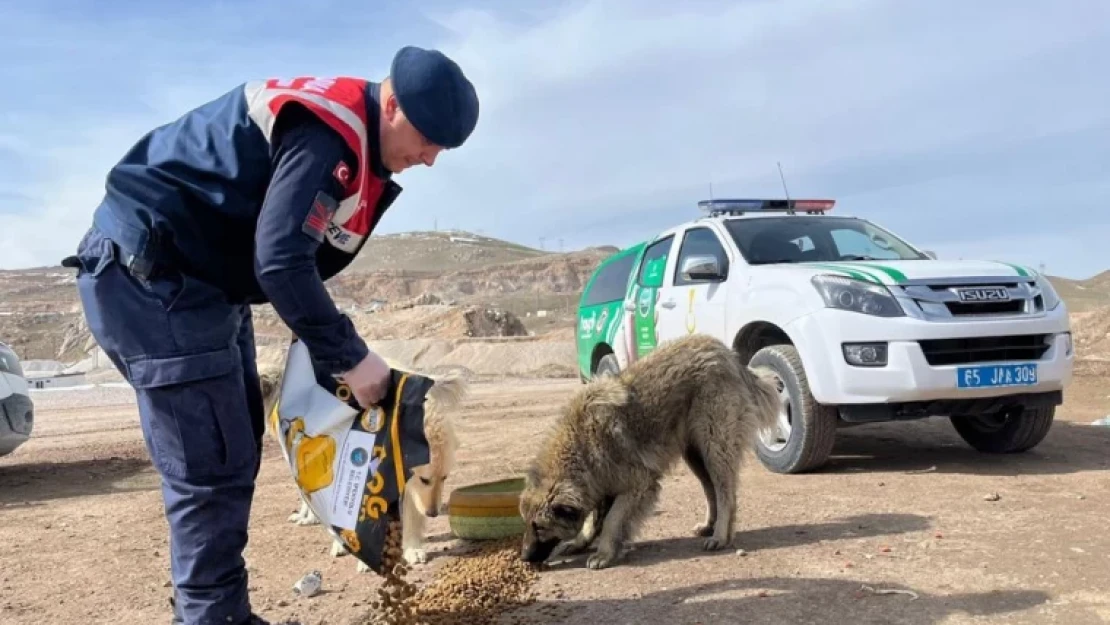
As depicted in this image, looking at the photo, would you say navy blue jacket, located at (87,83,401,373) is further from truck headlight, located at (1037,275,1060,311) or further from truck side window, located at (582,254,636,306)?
truck side window, located at (582,254,636,306)

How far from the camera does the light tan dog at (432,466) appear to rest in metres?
5.41

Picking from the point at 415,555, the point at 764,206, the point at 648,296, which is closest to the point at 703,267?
the point at 648,296

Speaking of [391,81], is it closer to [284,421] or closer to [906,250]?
[284,421]

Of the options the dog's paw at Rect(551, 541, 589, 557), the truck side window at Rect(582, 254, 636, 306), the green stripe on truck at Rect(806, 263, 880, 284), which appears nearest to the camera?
the dog's paw at Rect(551, 541, 589, 557)

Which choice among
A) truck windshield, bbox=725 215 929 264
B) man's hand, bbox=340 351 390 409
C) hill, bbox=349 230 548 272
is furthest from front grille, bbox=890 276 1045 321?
hill, bbox=349 230 548 272

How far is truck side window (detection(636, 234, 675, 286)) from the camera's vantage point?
8.73m

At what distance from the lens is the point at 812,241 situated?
7.71 meters

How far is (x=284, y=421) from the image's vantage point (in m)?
3.37

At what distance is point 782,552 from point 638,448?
0.99m

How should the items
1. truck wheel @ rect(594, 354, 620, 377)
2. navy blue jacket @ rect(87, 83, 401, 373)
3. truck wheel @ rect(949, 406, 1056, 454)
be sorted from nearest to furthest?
navy blue jacket @ rect(87, 83, 401, 373), truck wheel @ rect(949, 406, 1056, 454), truck wheel @ rect(594, 354, 620, 377)

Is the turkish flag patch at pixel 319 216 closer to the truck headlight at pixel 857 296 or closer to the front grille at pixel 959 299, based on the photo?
the truck headlight at pixel 857 296

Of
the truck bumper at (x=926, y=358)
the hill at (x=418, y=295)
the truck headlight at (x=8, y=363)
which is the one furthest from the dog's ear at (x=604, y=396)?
the hill at (x=418, y=295)

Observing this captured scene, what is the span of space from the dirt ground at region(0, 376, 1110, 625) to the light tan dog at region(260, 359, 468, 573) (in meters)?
0.20

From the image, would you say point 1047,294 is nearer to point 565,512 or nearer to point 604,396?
point 604,396
